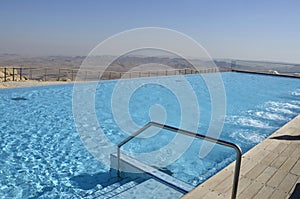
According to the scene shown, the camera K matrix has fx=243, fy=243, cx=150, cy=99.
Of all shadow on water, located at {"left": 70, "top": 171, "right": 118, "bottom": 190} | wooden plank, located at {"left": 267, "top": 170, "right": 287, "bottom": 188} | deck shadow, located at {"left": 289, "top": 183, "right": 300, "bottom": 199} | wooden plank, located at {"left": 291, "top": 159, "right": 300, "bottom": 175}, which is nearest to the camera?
deck shadow, located at {"left": 289, "top": 183, "right": 300, "bottom": 199}

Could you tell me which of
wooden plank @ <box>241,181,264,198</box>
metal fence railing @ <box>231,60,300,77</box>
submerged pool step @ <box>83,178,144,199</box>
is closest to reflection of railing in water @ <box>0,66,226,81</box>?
submerged pool step @ <box>83,178,144,199</box>

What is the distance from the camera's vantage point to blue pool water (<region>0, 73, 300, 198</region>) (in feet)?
11.8

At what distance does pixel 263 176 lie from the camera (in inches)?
114

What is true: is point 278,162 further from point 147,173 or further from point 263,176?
point 147,173

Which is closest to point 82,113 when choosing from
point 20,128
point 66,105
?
point 66,105

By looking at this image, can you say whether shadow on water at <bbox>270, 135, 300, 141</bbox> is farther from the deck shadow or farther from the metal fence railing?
the metal fence railing

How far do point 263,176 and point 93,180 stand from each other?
236cm

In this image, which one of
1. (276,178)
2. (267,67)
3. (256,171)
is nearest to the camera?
(276,178)

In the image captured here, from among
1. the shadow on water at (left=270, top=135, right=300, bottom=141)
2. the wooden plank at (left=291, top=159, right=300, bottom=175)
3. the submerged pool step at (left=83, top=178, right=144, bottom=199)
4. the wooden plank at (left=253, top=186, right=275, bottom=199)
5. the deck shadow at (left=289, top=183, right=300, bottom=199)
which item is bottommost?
the submerged pool step at (left=83, top=178, right=144, bottom=199)

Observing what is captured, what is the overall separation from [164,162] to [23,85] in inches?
307

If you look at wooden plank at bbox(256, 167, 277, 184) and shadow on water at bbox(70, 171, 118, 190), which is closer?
wooden plank at bbox(256, 167, 277, 184)

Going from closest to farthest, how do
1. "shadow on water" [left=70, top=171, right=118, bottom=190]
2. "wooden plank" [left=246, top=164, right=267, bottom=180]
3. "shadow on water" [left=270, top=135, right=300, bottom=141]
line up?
"wooden plank" [left=246, top=164, right=267, bottom=180], "shadow on water" [left=70, top=171, right=118, bottom=190], "shadow on water" [left=270, top=135, right=300, bottom=141]

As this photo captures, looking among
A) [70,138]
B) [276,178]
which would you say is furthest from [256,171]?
[70,138]

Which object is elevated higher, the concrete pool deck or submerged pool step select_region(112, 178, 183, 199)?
the concrete pool deck
